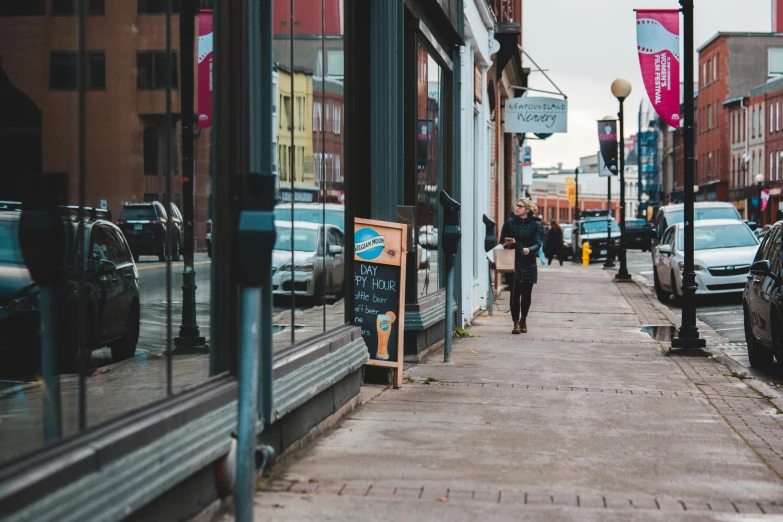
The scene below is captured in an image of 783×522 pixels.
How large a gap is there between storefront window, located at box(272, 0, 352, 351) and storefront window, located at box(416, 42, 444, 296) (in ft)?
11.1

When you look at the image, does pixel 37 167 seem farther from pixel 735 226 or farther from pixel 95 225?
pixel 735 226

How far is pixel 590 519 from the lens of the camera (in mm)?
5402

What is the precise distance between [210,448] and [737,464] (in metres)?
3.41

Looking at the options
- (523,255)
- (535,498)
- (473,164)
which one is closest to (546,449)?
(535,498)

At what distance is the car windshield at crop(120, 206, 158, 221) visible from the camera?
483 cm

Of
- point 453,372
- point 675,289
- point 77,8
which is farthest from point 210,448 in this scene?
point 675,289

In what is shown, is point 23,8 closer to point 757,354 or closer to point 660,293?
point 757,354

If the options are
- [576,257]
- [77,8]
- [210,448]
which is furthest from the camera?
[576,257]

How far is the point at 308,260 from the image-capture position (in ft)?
24.6

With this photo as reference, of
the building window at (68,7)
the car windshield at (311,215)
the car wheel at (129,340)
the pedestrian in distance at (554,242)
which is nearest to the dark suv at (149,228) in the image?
the car wheel at (129,340)

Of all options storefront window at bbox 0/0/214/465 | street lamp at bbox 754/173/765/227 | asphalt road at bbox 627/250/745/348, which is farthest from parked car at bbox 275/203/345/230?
street lamp at bbox 754/173/765/227

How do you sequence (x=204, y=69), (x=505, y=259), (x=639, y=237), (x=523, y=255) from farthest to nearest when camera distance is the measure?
(x=639, y=237) → (x=505, y=259) → (x=523, y=255) → (x=204, y=69)

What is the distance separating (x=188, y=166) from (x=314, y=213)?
2378mm

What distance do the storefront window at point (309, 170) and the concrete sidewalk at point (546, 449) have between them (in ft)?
2.90
